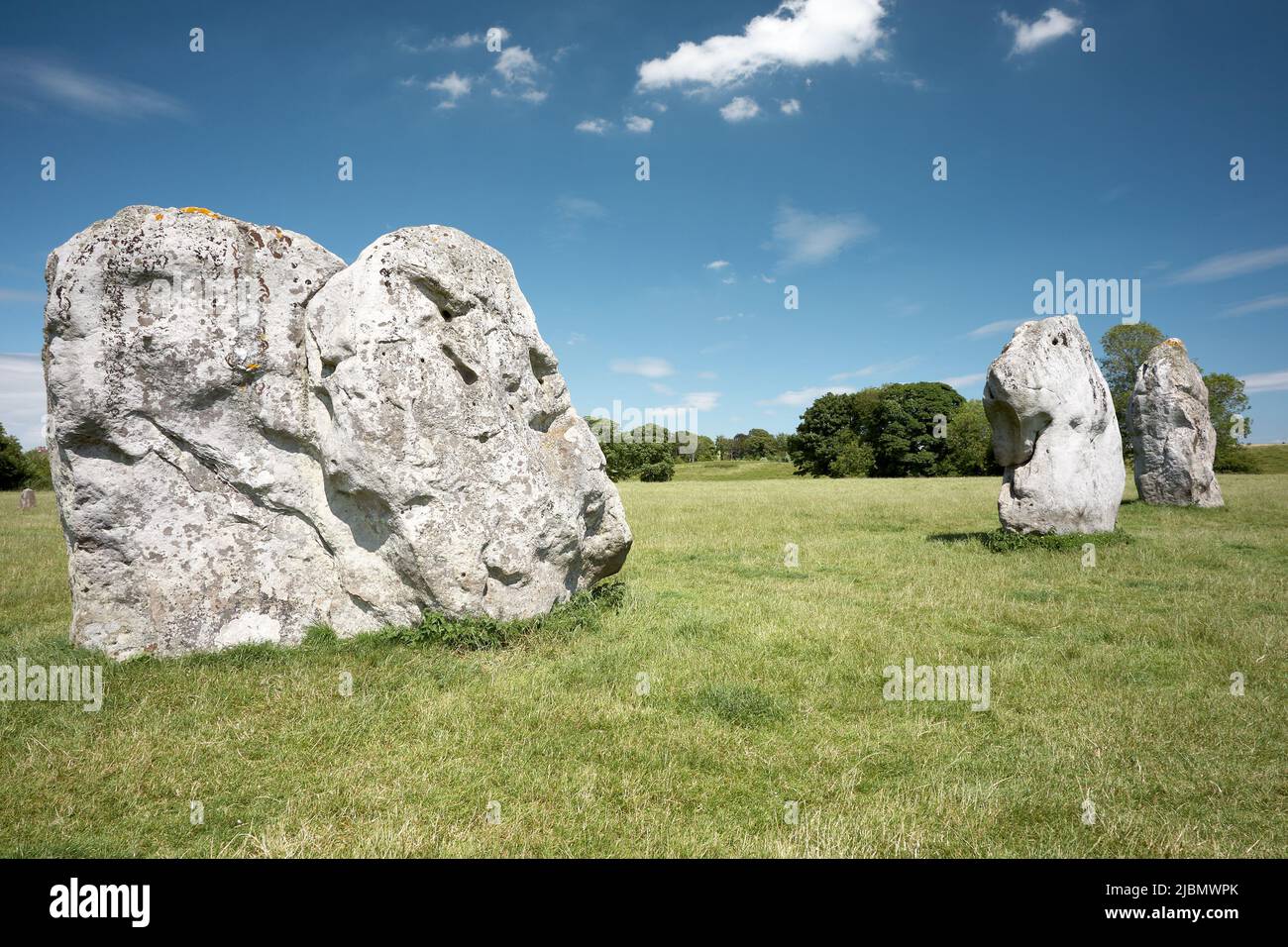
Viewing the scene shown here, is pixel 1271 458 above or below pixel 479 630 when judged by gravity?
above

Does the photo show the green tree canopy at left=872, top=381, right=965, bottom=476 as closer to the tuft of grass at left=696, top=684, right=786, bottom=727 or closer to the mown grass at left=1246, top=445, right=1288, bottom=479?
the mown grass at left=1246, top=445, right=1288, bottom=479

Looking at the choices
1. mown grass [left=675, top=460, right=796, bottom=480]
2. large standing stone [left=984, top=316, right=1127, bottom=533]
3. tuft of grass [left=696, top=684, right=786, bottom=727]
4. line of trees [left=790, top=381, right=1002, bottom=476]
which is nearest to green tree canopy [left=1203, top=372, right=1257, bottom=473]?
line of trees [left=790, top=381, right=1002, bottom=476]

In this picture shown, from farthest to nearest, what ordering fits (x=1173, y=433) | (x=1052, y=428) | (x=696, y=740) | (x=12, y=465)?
(x=12, y=465) < (x=1173, y=433) < (x=1052, y=428) < (x=696, y=740)

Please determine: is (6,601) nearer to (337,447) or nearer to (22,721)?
(22,721)

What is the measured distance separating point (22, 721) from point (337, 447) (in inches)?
143

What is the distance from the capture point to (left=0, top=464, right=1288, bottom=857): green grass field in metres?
4.57

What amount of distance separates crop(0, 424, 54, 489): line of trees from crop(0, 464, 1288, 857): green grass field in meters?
47.3

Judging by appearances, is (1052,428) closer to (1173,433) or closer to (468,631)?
(1173,433)

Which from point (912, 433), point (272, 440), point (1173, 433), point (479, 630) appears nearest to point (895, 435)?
point (912, 433)

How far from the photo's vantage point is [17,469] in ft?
152

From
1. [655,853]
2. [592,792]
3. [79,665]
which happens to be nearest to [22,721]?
[79,665]

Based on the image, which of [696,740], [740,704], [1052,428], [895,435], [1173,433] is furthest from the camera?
[895,435]

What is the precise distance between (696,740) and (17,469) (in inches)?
2293

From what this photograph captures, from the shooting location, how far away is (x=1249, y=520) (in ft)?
62.1
